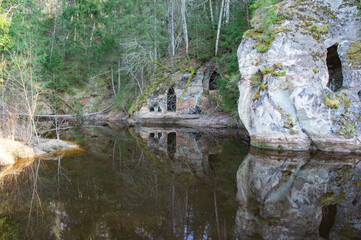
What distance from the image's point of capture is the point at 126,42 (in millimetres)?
19625

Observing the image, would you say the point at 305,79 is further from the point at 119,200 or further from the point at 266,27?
the point at 119,200

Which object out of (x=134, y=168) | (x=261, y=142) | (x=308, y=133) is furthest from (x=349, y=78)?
(x=134, y=168)

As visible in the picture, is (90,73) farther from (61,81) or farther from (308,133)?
(308,133)

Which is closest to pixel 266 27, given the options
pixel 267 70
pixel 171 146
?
pixel 267 70

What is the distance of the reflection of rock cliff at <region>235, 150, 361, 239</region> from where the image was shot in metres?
3.97

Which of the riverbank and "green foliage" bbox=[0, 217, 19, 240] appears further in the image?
the riverbank

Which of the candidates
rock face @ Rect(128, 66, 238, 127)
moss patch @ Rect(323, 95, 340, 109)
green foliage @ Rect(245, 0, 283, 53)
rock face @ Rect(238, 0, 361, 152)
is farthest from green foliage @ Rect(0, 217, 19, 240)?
rock face @ Rect(128, 66, 238, 127)

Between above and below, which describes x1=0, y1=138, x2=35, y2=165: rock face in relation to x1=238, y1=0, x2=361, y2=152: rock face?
below

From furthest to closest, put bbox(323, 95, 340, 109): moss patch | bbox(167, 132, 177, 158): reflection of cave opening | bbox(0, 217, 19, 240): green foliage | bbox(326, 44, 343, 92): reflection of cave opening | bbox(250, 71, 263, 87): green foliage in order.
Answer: bbox(326, 44, 343, 92): reflection of cave opening, bbox(250, 71, 263, 87): green foliage, bbox(167, 132, 177, 158): reflection of cave opening, bbox(323, 95, 340, 109): moss patch, bbox(0, 217, 19, 240): green foliage

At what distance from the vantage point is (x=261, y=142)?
10352mm

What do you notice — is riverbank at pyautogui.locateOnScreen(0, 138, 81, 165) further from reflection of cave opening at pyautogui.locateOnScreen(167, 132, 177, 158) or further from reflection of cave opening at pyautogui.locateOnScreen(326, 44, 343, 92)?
reflection of cave opening at pyautogui.locateOnScreen(326, 44, 343, 92)

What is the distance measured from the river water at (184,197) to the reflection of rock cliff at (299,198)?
0.02m

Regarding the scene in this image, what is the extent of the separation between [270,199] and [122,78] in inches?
965

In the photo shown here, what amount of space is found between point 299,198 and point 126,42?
60.0ft
